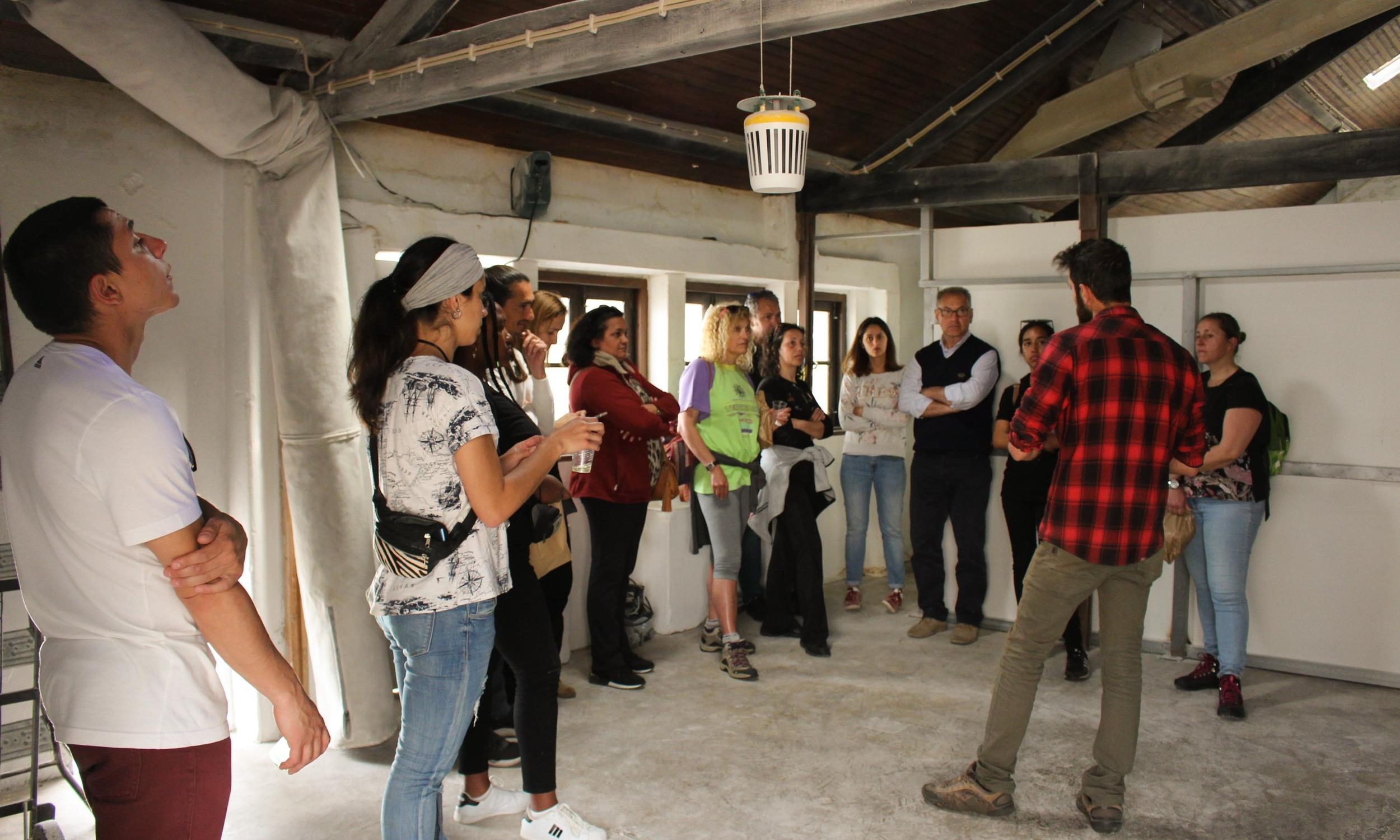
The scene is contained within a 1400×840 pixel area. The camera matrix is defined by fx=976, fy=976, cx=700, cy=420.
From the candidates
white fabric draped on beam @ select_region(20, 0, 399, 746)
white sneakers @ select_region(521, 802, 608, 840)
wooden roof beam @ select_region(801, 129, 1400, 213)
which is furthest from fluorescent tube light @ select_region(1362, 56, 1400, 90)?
white sneakers @ select_region(521, 802, 608, 840)

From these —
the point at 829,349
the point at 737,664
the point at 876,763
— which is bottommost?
the point at 876,763

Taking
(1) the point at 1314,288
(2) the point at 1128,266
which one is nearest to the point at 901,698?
(2) the point at 1128,266

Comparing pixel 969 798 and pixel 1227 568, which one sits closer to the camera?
pixel 969 798

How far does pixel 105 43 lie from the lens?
8.45 feet

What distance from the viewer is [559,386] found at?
15.9 ft

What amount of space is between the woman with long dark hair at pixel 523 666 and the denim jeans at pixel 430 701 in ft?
0.72

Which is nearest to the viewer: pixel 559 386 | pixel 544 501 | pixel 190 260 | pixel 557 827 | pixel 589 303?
pixel 557 827

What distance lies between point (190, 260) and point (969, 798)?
10.1 ft

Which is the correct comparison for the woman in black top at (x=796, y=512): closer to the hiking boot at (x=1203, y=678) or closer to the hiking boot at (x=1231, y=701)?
the hiking boot at (x=1203, y=678)

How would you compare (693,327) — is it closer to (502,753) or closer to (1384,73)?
(502,753)

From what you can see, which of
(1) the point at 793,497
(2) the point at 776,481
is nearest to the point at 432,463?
(2) the point at 776,481

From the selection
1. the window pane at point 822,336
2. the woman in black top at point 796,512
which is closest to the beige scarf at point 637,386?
the woman in black top at point 796,512

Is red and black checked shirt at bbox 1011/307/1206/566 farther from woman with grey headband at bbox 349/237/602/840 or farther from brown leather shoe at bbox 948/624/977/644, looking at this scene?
brown leather shoe at bbox 948/624/977/644

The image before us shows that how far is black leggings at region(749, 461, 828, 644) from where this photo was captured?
4414mm
